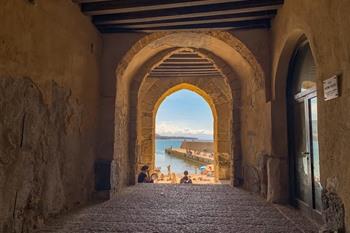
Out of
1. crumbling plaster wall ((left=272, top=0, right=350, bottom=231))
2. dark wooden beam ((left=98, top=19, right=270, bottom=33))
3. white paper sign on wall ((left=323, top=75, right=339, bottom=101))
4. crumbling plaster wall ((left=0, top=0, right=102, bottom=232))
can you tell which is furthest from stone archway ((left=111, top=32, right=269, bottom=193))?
white paper sign on wall ((left=323, top=75, right=339, bottom=101))

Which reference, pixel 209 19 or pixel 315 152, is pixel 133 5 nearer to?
pixel 209 19

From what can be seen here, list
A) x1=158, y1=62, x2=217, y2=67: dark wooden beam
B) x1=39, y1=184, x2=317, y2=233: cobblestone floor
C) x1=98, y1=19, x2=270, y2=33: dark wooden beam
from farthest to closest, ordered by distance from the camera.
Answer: x1=158, y1=62, x2=217, y2=67: dark wooden beam < x1=98, y1=19, x2=270, y2=33: dark wooden beam < x1=39, y1=184, x2=317, y2=233: cobblestone floor

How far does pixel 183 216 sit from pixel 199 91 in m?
6.61

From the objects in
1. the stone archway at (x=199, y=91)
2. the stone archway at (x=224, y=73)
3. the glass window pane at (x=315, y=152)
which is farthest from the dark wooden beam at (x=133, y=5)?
the stone archway at (x=199, y=91)

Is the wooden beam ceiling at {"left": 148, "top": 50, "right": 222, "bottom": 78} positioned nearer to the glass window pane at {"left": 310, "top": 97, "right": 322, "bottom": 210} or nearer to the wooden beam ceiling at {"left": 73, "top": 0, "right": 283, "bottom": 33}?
the wooden beam ceiling at {"left": 73, "top": 0, "right": 283, "bottom": 33}

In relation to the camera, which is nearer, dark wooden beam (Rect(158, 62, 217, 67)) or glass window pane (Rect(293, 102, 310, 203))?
glass window pane (Rect(293, 102, 310, 203))

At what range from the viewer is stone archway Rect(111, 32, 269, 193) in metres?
4.27

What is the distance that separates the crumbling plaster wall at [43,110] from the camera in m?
2.13

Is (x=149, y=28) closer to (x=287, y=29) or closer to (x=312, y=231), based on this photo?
(x=287, y=29)

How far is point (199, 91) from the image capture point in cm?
932

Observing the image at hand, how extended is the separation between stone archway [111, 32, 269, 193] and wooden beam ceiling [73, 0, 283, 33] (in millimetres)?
211

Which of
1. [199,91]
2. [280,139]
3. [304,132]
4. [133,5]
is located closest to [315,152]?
[304,132]

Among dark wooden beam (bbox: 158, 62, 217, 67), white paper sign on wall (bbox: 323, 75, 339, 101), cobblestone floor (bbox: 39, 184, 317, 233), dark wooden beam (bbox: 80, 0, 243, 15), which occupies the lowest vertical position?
cobblestone floor (bbox: 39, 184, 317, 233)

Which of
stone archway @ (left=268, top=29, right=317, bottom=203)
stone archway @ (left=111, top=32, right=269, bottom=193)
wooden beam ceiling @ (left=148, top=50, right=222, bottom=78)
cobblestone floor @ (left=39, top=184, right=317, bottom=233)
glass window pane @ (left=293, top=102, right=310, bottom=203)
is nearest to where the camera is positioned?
cobblestone floor @ (left=39, top=184, right=317, bottom=233)
